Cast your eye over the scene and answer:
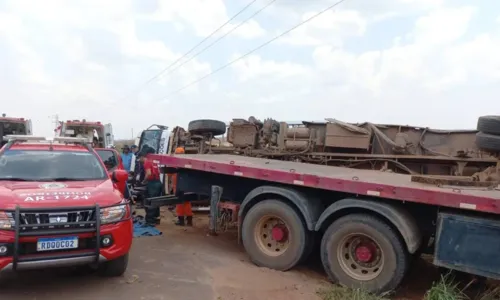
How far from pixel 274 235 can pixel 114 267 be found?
7.20ft

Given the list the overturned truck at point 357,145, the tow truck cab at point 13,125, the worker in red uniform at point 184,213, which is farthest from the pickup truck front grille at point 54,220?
the tow truck cab at point 13,125

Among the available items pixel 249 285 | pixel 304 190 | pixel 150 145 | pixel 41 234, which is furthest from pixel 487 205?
pixel 150 145

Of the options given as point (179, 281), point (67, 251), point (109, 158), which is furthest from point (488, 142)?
point (109, 158)

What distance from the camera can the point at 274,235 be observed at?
244 inches

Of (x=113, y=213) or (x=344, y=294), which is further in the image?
(x=344, y=294)

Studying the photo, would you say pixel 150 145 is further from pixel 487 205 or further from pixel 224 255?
pixel 487 205

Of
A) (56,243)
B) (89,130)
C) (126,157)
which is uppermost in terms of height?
(89,130)

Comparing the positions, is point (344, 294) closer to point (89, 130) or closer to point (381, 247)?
point (381, 247)

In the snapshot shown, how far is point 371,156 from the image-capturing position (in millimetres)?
9109

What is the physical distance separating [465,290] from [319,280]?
70.9 inches

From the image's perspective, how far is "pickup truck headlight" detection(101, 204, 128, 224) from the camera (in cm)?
485

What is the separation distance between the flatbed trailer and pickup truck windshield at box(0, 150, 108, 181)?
73.0 inches

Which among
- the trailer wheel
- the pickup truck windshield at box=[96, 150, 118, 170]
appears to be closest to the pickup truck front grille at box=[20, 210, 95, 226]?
the trailer wheel

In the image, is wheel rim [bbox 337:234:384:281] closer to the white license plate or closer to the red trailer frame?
the red trailer frame
